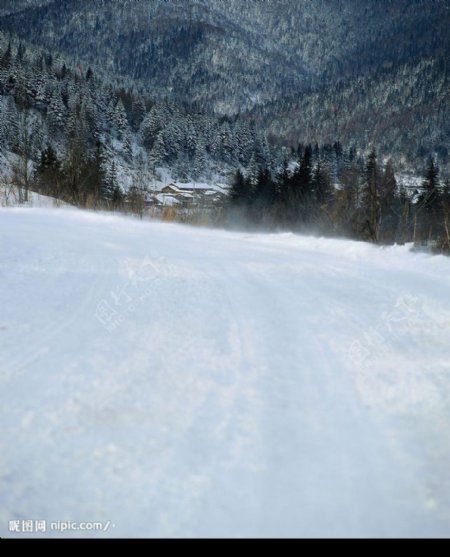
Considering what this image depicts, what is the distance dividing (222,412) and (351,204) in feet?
58.5

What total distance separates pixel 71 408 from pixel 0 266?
3.13 meters

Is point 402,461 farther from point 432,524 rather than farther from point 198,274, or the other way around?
point 198,274

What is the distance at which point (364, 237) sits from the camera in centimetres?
1202

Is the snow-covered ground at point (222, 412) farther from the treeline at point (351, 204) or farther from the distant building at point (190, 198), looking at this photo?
the distant building at point (190, 198)

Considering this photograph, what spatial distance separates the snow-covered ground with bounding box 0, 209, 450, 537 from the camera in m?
1.27

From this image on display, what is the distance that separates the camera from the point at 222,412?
177 centimetres

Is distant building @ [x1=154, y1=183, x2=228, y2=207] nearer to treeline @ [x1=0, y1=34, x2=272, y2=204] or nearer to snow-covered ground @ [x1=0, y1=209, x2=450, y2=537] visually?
treeline @ [x1=0, y1=34, x2=272, y2=204]

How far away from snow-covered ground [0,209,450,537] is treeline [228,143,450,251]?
20.0 feet

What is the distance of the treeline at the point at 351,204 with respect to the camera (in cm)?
1128

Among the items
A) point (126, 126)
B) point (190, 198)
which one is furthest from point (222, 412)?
point (126, 126)

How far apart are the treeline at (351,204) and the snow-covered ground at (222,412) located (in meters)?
6.09

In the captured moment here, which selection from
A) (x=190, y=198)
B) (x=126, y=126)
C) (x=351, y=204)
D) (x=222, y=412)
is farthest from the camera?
(x=126, y=126)

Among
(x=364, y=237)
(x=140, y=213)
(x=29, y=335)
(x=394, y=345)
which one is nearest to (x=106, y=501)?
(x=29, y=335)

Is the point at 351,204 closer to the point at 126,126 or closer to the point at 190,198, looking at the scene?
the point at 190,198
